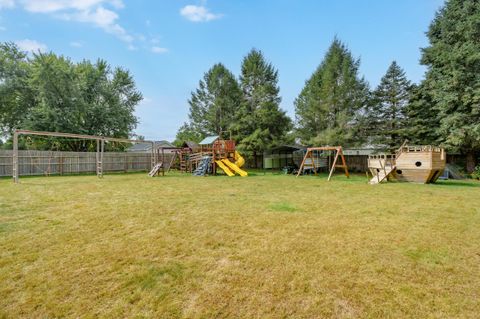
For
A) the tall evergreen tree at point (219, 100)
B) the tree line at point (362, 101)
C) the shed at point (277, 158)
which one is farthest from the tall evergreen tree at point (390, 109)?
the tall evergreen tree at point (219, 100)

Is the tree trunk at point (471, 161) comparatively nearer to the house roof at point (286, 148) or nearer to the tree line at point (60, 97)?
the house roof at point (286, 148)

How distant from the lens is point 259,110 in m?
21.0

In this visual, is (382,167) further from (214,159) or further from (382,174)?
(214,159)

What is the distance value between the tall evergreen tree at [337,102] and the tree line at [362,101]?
0.07 metres

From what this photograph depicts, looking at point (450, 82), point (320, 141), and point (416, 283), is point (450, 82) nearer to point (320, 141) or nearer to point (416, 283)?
point (320, 141)

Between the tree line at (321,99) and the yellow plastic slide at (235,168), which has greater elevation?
the tree line at (321,99)

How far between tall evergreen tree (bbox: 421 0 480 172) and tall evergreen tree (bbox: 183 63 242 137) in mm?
15422

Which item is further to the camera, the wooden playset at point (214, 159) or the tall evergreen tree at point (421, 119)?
the tall evergreen tree at point (421, 119)

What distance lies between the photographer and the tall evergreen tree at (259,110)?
20719mm

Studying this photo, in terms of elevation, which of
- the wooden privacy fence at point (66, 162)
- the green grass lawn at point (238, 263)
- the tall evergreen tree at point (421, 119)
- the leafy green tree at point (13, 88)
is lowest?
the green grass lawn at point (238, 263)

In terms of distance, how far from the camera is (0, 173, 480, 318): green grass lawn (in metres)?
1.94

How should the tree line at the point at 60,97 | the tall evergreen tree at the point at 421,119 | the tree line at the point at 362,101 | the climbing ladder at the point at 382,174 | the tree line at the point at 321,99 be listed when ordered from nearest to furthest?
the climbing ladder at the point at 382,174, the tree line at the point at 362,101, the tree line at the point at 321,99, the tall evergreen tree at the point at 421,119, the tree line at the point at 60,97

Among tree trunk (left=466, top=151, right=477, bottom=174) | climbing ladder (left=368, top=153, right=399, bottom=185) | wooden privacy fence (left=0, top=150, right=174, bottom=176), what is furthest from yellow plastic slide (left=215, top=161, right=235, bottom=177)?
tree trunk (left=466, top=151, right=477, bottom=174)

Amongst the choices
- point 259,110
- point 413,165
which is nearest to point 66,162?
point 259,110
